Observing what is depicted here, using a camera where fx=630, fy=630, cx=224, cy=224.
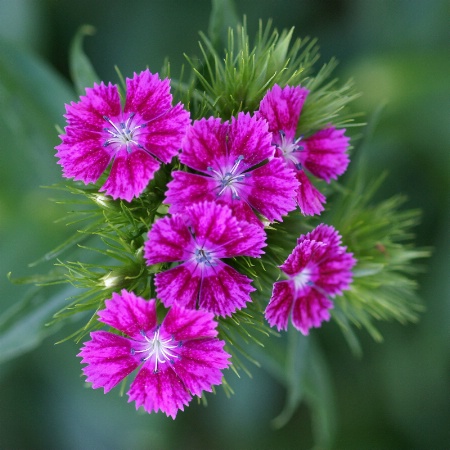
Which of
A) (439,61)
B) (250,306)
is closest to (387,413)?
(439,61)

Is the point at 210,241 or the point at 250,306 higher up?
the point at 210,241

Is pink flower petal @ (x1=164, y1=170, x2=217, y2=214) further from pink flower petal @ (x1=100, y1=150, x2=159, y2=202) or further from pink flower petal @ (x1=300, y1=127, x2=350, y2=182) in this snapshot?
pink flower petal @ (x1=300, y1=127, x2=350, y2=182)

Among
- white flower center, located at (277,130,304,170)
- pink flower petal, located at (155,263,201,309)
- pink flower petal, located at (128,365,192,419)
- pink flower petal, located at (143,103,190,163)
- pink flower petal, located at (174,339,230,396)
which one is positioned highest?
white flower center, located at (277,130,304,170)

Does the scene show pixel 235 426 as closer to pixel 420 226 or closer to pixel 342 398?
pixel 342 398

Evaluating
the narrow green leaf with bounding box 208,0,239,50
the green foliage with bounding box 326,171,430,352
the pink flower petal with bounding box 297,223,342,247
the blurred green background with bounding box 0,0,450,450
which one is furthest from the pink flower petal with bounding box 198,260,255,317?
the blurred green background with bounding box 0,0,450,450

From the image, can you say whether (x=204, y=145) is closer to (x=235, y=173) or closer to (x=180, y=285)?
(x=235, y=173)
